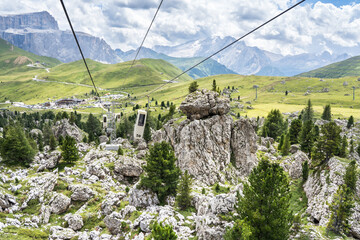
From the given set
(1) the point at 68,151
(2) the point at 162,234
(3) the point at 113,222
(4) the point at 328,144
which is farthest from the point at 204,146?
(1) the point at 68,151

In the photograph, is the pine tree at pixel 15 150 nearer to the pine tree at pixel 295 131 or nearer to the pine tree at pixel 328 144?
the pine tree at pixel 328 144

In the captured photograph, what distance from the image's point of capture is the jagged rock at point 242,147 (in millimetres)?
56181

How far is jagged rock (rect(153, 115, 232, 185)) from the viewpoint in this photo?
1963 inches

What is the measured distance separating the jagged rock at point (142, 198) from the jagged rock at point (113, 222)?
4.39m

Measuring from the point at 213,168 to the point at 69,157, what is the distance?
39.7 metres

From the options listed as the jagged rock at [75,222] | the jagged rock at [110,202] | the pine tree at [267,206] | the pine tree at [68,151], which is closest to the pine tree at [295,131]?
the pine tree at [267,206]

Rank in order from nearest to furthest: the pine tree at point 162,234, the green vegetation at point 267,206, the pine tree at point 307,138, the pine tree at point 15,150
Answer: the green vegetation at point 267,206, the pine tree at point 162,234, the pine tree at point 15,150, the pine tree at point 307,138

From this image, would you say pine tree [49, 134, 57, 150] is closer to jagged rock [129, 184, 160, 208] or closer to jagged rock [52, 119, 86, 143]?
jagged rock [52, 119, 86, 143]

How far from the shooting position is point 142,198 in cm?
3794

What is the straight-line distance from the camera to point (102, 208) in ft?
123

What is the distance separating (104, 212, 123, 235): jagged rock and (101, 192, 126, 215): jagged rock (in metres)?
3.11

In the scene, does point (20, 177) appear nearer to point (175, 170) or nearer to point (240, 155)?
point (175, 170)

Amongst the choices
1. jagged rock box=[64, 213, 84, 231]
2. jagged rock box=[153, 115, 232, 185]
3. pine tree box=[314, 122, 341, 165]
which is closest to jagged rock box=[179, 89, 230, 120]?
jagged rock box=[153, 115, 232, 185]

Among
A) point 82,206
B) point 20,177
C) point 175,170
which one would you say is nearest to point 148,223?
point 175,170
